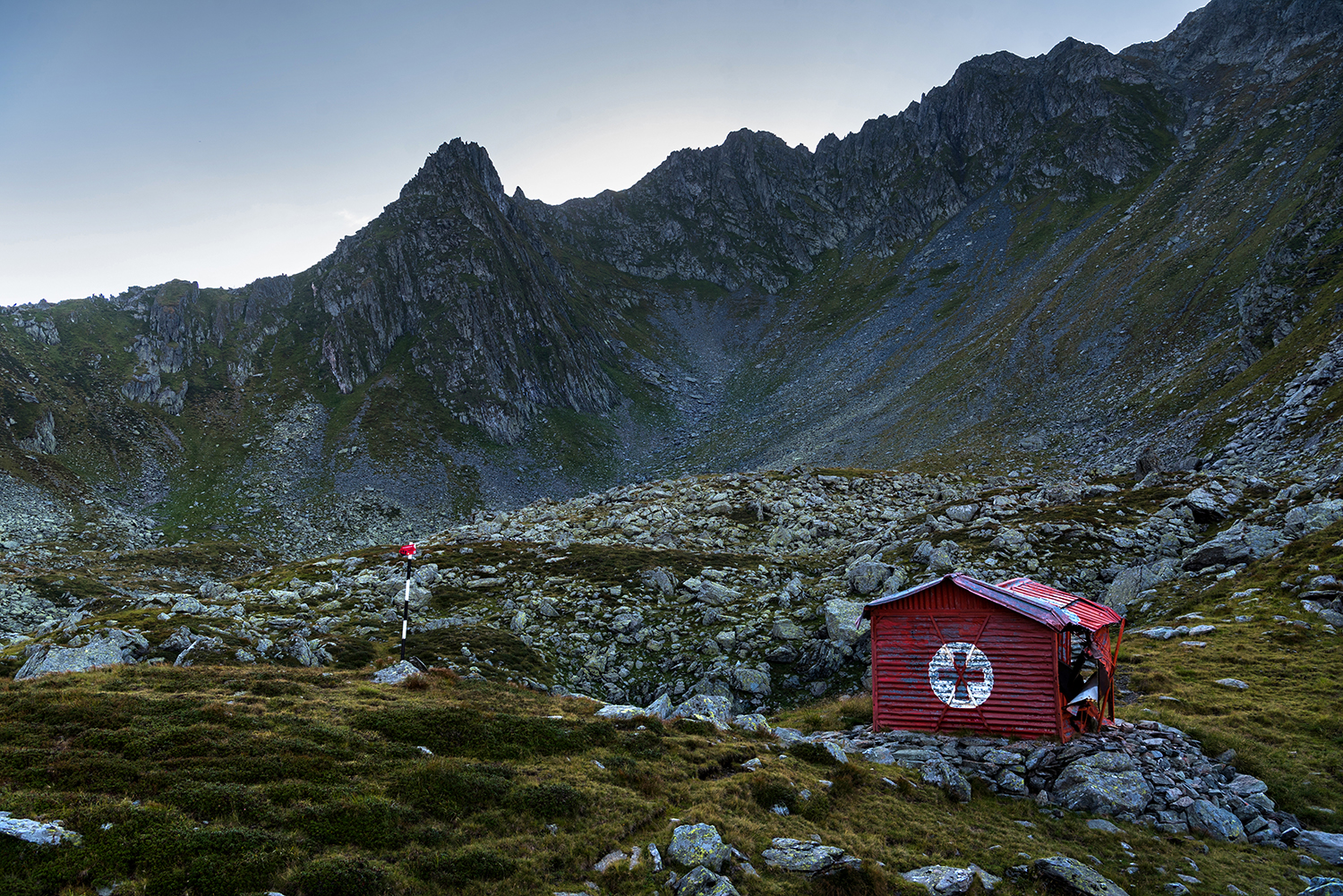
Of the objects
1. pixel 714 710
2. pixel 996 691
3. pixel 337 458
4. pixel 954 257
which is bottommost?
pixel 714 710

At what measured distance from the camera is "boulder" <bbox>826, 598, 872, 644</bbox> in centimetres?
2758

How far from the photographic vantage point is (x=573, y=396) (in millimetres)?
122188

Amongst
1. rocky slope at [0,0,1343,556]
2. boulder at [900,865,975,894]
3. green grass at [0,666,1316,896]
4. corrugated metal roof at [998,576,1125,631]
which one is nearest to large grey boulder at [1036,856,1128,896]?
green grass at [0,666,1316,896]

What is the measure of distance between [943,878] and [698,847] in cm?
477

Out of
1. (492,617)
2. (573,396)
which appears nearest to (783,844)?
(492,617)

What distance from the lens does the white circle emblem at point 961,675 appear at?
62.5ft

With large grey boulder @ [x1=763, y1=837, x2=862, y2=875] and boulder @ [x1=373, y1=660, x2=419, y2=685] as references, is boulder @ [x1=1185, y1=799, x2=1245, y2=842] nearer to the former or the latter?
large grey boulder @ [x1=763, y1=837, x2=862, y2=875]

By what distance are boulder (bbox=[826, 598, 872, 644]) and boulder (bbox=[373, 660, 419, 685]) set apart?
695 inches

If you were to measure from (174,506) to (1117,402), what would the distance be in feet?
384

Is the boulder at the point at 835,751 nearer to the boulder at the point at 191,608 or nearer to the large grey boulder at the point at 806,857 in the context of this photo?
the large grey boulder at the point at 806,857

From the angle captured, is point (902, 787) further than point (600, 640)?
No

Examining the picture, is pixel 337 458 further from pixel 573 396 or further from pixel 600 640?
pixel 600 640

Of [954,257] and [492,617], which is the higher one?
[954,257]

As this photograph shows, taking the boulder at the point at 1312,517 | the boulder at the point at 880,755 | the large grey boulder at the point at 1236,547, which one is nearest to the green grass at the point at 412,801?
the boulder at the point at 880,755
